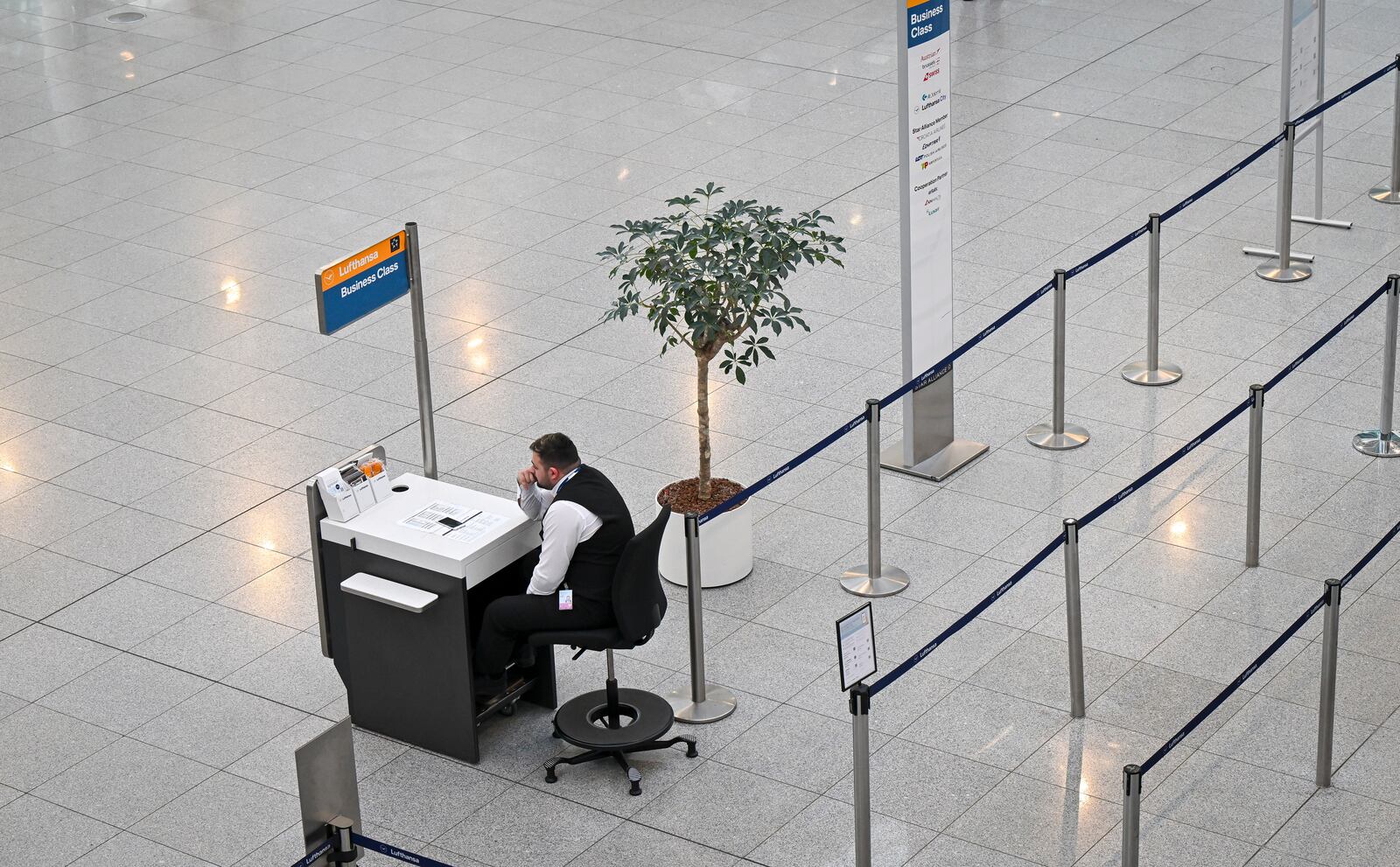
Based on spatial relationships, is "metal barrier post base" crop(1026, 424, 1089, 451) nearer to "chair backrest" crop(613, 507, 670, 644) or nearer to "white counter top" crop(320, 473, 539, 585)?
"chair backrest" crop(613, 507, 670, 644)

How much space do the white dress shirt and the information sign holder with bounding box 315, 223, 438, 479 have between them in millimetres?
1364

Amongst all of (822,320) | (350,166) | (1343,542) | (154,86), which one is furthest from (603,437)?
(154,86)

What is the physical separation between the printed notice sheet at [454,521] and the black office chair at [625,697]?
44 centimetres

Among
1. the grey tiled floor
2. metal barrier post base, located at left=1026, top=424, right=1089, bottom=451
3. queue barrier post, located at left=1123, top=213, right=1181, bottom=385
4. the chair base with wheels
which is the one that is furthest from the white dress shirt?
queue barrier post, located at left=1123, top=213, right=1181, bottom=385

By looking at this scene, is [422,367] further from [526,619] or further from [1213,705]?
→ [1213,705]

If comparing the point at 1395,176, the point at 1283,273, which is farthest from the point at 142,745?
the point at 1395,176

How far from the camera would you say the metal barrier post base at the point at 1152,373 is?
31.3 ft

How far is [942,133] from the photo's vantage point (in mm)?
8281

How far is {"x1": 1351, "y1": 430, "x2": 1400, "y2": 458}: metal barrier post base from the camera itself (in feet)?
28.7

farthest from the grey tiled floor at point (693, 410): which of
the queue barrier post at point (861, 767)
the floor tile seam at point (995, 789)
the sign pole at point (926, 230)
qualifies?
the queue barrier post at point (861, 767)

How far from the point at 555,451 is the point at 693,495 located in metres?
1.43

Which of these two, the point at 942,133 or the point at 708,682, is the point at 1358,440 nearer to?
the point at 942,133

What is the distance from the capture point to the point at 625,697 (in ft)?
22.7

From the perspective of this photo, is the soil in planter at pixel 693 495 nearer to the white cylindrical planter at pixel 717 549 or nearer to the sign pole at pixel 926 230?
the white cylindrical planter at pixel 717 549
